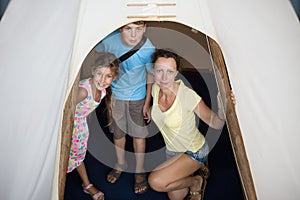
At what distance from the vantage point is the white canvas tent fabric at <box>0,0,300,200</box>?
1.50 m

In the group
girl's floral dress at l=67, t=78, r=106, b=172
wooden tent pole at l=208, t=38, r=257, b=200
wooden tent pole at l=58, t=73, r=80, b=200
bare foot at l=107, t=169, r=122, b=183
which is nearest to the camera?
wooden tent pole at l=58, t=73, r=80, b=200

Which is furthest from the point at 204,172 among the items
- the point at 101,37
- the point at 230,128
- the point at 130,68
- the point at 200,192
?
the point at 101,37

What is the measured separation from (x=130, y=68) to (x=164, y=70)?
22 cm

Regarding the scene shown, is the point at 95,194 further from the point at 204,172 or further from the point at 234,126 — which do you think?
the point at 234,126

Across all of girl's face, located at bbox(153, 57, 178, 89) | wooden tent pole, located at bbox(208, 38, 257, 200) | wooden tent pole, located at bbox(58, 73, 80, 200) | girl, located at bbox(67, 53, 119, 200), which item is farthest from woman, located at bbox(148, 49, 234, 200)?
wooden tent pole, located at bbox(58, 73, 80, 200)

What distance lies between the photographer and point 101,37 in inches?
57.2

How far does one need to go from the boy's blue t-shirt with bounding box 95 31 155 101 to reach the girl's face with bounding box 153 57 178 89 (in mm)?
97

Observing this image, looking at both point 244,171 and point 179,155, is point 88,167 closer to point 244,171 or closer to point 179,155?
point 179,155

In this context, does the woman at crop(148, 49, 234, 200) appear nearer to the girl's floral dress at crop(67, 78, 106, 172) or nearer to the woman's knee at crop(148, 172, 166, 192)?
the woman's knee at crop(148, 172, 166, 192)

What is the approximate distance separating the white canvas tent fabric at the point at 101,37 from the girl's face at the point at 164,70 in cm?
34

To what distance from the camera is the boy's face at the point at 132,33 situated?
5.57 feet

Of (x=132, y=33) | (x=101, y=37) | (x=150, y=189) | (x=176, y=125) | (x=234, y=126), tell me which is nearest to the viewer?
(x=101, y=37)

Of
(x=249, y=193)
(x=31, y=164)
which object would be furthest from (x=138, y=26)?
(x=249, y=193)

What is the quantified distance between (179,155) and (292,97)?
660 millimetres
